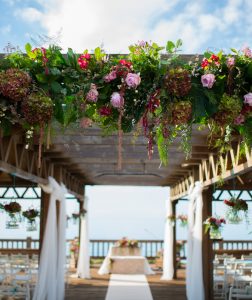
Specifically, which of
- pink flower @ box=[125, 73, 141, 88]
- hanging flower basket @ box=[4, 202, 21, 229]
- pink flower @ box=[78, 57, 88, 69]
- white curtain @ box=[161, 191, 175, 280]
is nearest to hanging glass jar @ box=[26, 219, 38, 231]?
hanging flower basket @ box=[4, 202, 21, 229]

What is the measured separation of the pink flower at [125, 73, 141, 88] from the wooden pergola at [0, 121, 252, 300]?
104 centimetres

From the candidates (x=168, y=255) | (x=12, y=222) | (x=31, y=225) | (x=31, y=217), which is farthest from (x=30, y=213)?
(x=168, y=255)

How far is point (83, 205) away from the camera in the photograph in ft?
54.6

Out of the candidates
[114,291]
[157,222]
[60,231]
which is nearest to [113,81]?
[60,231]

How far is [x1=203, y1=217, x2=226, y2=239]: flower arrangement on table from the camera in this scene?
957cm

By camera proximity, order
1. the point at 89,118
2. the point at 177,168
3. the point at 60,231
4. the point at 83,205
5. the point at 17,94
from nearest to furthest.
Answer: the point at 17,94 < the point at 89,118 < the point at 60,231 < the point at 177,168 < the point at 83,205

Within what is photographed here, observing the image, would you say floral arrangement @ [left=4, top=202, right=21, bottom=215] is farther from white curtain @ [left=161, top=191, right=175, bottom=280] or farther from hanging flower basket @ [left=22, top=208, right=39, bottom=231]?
white curtain @ [left=161, top=191, right=175, bottom=280]

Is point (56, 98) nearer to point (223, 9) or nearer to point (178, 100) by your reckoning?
point (178, 100)

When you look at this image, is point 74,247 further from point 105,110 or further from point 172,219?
point 105,110

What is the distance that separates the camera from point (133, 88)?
11.3 ft

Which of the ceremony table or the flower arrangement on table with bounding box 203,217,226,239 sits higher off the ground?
the flower arrangement on table with bounding box 203,217,226,239

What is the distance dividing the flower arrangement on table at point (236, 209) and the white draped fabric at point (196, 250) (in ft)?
4.36

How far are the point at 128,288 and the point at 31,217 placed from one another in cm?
399

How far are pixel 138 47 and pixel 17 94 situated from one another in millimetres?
828
